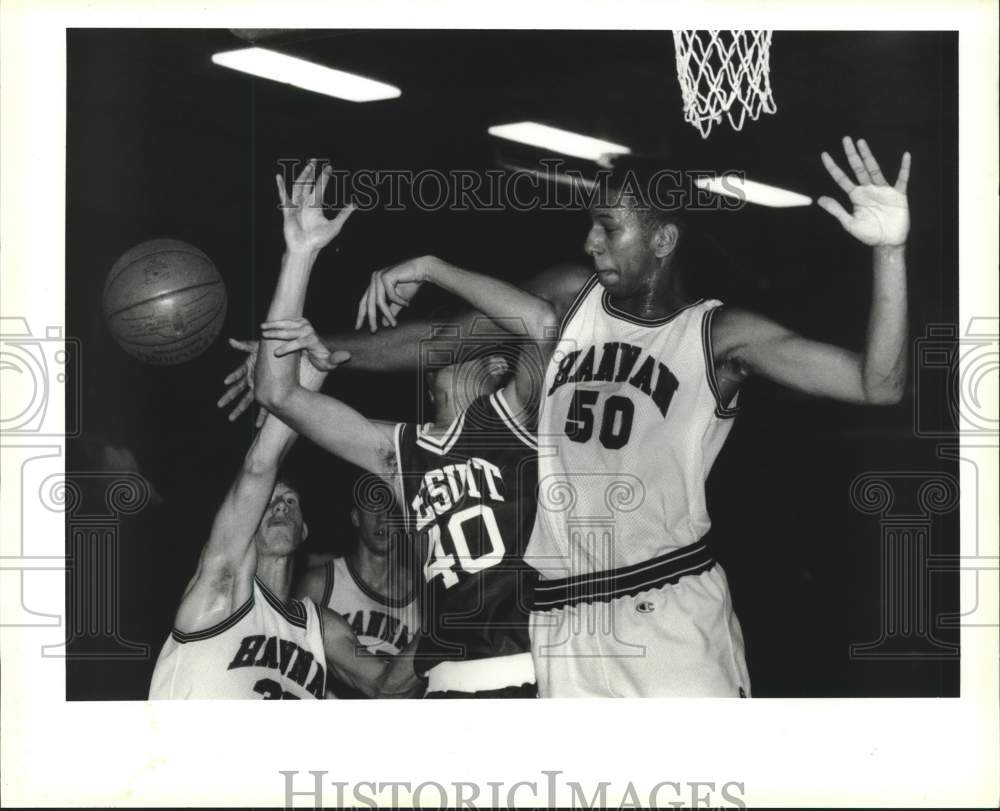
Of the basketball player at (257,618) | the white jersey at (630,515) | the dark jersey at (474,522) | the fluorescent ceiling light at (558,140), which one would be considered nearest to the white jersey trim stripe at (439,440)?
the dark jersey at (474,522)

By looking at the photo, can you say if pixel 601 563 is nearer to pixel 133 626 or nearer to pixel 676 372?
pixel 676 372

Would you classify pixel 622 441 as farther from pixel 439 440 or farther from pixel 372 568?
pixel 372 568

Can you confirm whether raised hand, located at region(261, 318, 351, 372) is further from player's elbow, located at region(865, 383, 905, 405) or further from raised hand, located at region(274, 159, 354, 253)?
player's elbow, located at region(865, 383, 905, 405)

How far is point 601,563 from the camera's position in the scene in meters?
3.03

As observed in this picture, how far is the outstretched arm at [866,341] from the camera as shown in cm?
304

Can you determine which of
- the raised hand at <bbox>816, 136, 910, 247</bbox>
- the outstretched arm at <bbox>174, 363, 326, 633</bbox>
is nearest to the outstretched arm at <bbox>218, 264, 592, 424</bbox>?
the outstretched arm at <bbox>174, 363, 326, 633</bbox>

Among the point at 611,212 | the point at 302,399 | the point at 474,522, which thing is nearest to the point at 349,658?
the point at 474,522

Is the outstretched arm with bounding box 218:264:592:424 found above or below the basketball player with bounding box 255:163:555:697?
above

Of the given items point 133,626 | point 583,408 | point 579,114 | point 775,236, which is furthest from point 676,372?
point 133,626

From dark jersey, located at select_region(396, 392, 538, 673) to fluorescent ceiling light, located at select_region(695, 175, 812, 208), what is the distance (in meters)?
0.81

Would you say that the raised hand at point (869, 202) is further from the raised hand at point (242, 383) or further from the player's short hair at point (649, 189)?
the raised hand at point (242, 383)

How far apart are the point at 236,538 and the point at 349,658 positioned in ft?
1.46

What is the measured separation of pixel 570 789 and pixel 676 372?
3.78 ft

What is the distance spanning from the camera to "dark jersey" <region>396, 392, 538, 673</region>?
3041 millimetres
